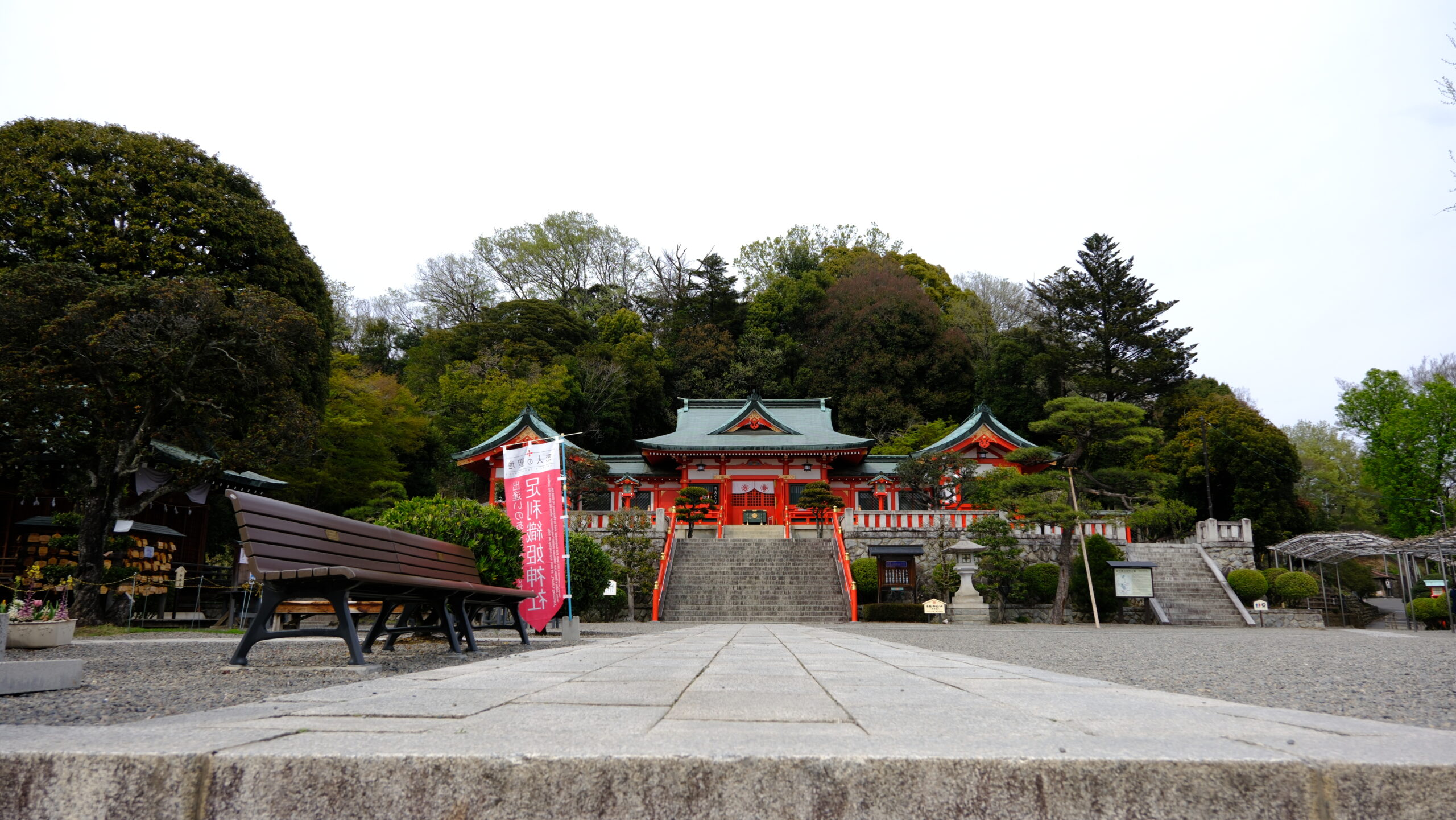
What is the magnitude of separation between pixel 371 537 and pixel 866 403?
107ft

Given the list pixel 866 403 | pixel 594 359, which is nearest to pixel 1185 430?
pixel 866 403

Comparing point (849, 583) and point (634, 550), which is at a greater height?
point (634, 550)

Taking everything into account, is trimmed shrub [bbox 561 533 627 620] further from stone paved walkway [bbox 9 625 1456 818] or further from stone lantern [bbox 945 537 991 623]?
stone lantern [bbox 945 537 991 623]

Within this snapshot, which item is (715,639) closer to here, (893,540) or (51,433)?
(51,433)

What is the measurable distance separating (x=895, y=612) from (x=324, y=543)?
1513 centimetres

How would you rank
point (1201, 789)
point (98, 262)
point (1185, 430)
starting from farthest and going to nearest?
point (1185, 430), point (98, 262), point (1201, 789)

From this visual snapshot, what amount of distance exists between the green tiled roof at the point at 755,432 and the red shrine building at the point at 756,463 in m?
0.06

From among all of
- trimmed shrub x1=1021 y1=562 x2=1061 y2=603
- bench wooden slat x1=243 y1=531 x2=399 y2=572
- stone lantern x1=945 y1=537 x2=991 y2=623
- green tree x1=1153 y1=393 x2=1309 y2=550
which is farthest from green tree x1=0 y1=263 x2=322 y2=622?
green tree x1=1153 y1=393 x2=1309 y2=550

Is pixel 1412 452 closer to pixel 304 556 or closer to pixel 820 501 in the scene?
pixel 820 501

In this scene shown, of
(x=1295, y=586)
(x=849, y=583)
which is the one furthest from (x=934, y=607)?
(x=1295, y=586)

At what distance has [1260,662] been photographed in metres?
7.19

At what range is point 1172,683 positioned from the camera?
5.01 meters

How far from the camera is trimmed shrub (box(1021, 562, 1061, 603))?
19359 millimetres

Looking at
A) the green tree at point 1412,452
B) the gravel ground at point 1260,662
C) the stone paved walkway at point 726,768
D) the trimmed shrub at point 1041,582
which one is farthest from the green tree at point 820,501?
the green tree at point 1412,452
